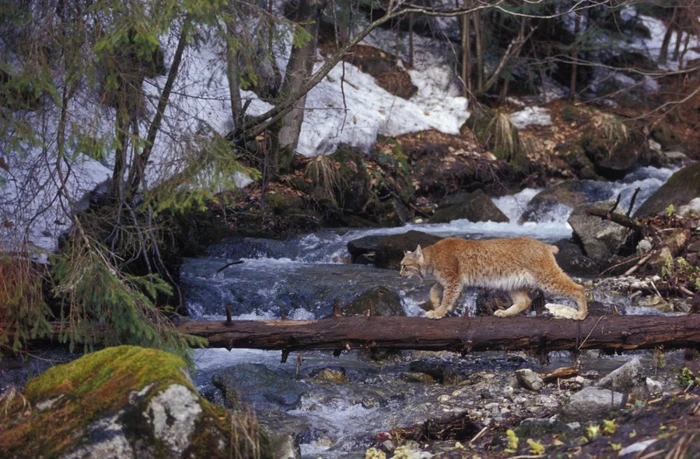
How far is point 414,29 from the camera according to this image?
943 inches

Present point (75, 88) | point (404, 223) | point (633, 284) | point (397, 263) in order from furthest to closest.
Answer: point (404, 223) → point (397, 263) → point (633, 284) → point (75, 88)

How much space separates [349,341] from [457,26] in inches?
728

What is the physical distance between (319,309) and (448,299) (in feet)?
7.09

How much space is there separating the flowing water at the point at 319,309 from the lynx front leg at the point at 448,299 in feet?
2.37

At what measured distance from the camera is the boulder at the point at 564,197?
54.2 ft

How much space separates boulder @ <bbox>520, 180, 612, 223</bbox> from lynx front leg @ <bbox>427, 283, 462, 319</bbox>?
24.7 ft

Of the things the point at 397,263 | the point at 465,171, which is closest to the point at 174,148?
the point at 397,263

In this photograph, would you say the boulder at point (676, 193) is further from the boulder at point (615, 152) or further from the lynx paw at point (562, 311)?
the lynx paw at point (562, 311)

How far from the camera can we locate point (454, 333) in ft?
24.6

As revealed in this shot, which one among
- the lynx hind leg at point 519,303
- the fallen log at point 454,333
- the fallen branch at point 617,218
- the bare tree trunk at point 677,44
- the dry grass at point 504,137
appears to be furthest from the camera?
the bare tree trunk at point 677,44

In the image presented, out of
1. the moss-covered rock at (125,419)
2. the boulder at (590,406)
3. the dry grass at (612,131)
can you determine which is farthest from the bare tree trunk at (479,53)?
the moss-covered rock at (125,419)

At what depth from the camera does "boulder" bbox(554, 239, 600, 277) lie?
40.6ft

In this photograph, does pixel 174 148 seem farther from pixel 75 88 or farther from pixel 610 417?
pixel 610 417

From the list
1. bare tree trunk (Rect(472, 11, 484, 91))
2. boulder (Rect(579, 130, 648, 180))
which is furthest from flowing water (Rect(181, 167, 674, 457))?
bare tree trunk (Rect(472, 11, 484, 91))
